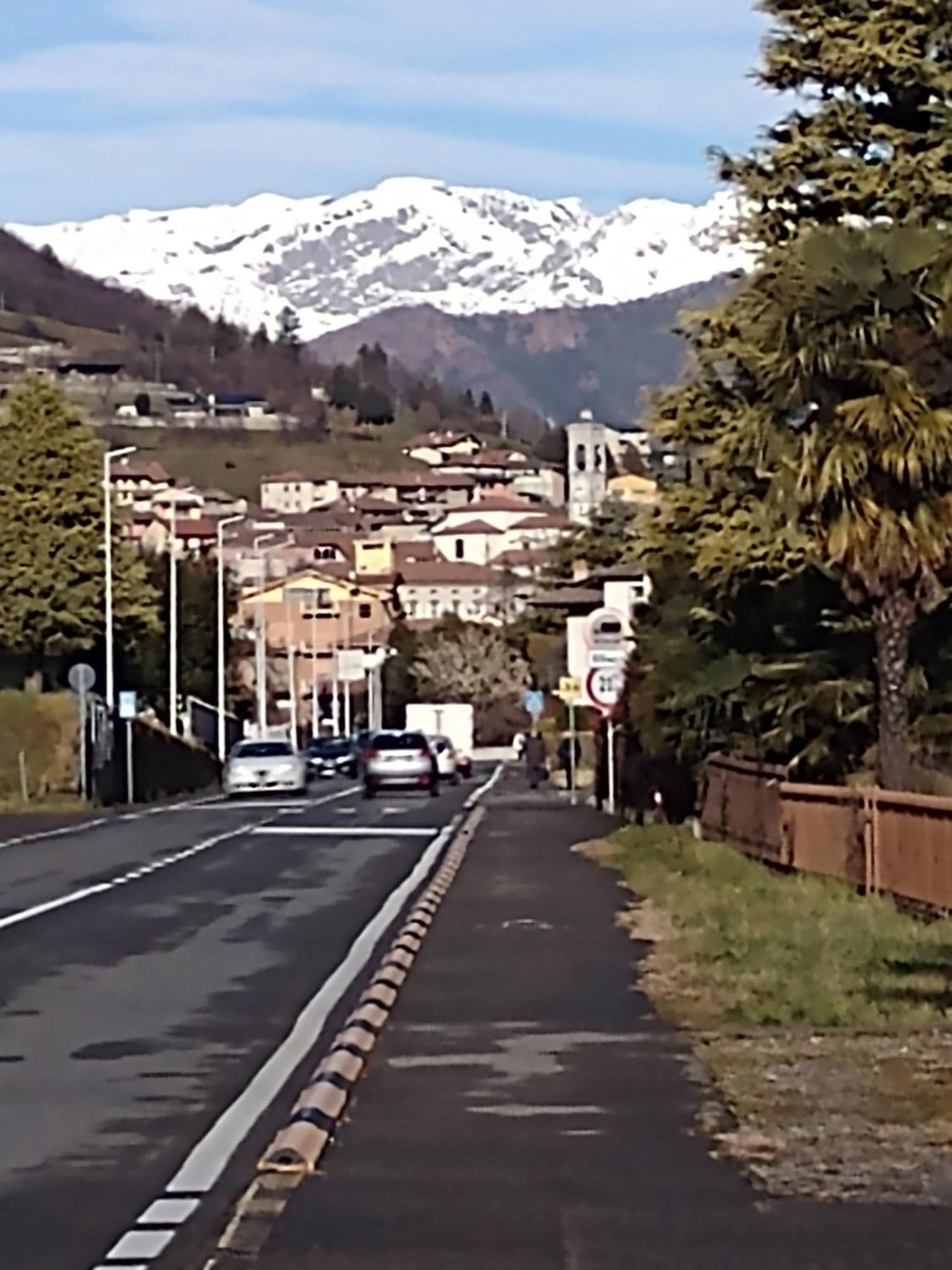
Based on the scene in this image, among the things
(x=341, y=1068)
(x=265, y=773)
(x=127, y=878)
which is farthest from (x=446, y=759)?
(x=341, y=1068)

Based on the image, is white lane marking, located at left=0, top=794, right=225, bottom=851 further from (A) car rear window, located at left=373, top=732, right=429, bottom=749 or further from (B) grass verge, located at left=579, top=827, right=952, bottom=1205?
(B) grass verge, located at left=579, top=827, right=952, bottom=1205

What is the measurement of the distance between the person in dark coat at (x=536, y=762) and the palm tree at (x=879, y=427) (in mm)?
44548

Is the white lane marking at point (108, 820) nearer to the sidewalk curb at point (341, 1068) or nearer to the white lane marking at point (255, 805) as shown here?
the white lane marking at point (255, 805)

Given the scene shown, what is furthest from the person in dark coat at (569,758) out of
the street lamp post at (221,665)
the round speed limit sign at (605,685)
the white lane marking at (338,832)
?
the white lane marking at (338,832)

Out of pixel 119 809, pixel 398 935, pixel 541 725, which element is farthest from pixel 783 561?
pixel 541 725

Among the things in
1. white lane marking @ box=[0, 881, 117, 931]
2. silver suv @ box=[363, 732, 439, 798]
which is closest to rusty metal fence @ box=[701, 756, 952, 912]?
white lane marking @ box=[0, 881, 117, 931]

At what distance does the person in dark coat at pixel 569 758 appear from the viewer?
66312 mm

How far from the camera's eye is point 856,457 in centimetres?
2780

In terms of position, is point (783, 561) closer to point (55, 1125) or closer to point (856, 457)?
point (856, 457)

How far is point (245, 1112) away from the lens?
12844 millimetres

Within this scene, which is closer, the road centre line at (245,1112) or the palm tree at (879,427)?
the road centre line at (245,1112)

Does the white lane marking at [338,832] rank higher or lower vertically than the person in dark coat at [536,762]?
lower

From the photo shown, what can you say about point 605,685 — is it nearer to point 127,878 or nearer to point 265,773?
point 127,878

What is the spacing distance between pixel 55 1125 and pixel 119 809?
4570 centimetres
